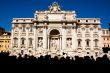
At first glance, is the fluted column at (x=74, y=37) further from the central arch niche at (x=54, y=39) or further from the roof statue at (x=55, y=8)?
the roof statue at (x=55, y=8)

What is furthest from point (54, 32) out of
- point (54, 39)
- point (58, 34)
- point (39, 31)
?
point (39, 31)

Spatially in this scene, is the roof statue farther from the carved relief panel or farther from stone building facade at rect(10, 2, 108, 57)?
the carved relief panel

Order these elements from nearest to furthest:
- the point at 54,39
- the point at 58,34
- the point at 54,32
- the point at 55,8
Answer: the point at 58,34 → the point at 54,39 → the point at 54,32 → the point at 55,8

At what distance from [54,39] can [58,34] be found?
1.92 meters

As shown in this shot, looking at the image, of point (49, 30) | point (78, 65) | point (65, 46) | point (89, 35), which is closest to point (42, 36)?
point (49, 30)

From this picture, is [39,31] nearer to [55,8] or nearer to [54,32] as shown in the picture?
[54,32]

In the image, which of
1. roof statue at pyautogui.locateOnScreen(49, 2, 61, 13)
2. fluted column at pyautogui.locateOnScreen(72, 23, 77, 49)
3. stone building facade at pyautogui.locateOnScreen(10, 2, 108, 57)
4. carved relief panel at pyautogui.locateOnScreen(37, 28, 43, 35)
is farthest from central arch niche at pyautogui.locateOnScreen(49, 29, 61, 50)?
roof statue at pyautogui.locateOnScreen(49, 2, 61, 13)

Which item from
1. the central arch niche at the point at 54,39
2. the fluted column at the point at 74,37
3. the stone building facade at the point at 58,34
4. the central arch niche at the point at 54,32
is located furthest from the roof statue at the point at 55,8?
the fluted column at the point at 74,37

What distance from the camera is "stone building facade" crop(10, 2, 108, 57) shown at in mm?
64500

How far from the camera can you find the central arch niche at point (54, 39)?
65688 mm

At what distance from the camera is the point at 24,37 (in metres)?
65.6

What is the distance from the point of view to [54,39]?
6644 centimetres

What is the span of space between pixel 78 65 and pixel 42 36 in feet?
133

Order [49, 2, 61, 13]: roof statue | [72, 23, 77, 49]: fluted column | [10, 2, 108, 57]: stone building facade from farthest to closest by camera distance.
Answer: [49, 2, 61, 13]: roof statue, [10, 2, 108, 57]: stone building facade, [72, 23, 77, 49]: fluted column
